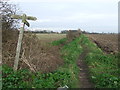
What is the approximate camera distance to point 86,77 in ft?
32.6

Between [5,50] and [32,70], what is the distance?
2540mm

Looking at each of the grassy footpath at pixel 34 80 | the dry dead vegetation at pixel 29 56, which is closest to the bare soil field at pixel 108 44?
the dry dead vegetation at pixel 29 56

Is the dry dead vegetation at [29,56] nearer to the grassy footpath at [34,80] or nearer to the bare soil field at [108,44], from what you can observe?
the grassy footpath at [34,80]

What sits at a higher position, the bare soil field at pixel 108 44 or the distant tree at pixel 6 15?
the distant tree at pixel 6 15

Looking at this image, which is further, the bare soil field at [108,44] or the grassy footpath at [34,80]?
the bare soil field at [108,44]

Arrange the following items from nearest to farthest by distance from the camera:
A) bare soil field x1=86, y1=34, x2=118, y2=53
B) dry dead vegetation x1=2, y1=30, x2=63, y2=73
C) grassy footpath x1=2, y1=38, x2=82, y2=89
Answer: grassy footpath x1=2, y1=38, x2=82, y2=89
dry dead vegetation x1=2, y1=30, x2=63, y2=73
bare soil field x1=86, y1=34, x2=118, y2=53

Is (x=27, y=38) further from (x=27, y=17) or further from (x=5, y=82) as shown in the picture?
(x=5, y=82)

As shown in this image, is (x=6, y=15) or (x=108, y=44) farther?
(x=108, y=44)

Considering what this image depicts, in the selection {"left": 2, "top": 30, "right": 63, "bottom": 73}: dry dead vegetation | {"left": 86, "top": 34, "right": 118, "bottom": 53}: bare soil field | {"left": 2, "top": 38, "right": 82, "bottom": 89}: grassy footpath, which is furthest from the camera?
{"left": 86, "top": 34, "right": 118, "bottom": 53}: bare soil field

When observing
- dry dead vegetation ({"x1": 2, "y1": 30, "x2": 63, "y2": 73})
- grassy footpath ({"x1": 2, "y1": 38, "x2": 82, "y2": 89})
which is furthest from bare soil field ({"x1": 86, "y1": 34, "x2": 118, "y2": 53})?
grassy footpath ({"x1": 2, "y1": 38, "x2": 82, "y2": 89})

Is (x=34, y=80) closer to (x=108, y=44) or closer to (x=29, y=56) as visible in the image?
(x=29, y=56)

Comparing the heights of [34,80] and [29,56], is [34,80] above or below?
below

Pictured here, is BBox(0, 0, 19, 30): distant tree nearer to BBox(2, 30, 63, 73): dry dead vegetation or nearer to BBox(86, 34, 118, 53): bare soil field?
BBox(2, 30, 63, 73): dry dead vegetation

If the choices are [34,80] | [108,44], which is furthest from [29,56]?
[108,44]
